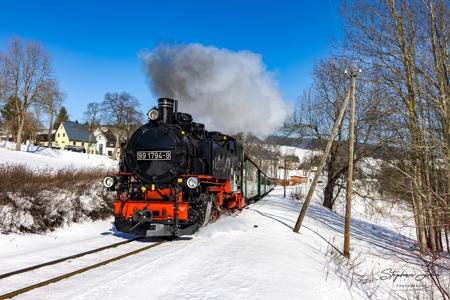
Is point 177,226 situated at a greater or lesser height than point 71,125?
lesser

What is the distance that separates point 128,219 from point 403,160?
1051cm

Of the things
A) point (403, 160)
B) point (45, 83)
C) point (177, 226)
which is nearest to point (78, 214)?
point (177, 226)

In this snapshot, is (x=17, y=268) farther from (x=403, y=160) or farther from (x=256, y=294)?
(x=403, y=160)

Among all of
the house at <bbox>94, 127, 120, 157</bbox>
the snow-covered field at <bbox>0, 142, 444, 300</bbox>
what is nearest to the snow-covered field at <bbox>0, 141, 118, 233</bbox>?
the snow-covered field at <bbox>0, 142, 444, 300</bbox>

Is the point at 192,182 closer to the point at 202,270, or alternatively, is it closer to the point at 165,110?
the point at 165,110

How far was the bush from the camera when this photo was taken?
8.54 metres

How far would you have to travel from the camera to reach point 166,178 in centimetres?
854

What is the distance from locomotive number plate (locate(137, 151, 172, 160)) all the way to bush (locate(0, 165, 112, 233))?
3.18 m

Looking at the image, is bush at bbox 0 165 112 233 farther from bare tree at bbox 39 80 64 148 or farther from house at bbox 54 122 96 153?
house at bbox 54 122 96 153

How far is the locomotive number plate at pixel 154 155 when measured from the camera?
8672 millimetres

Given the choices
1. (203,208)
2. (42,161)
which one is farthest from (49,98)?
(203,208)

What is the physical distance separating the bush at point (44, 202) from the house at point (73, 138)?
5969cm

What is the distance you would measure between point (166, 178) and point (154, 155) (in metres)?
0.74

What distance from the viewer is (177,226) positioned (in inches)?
313
